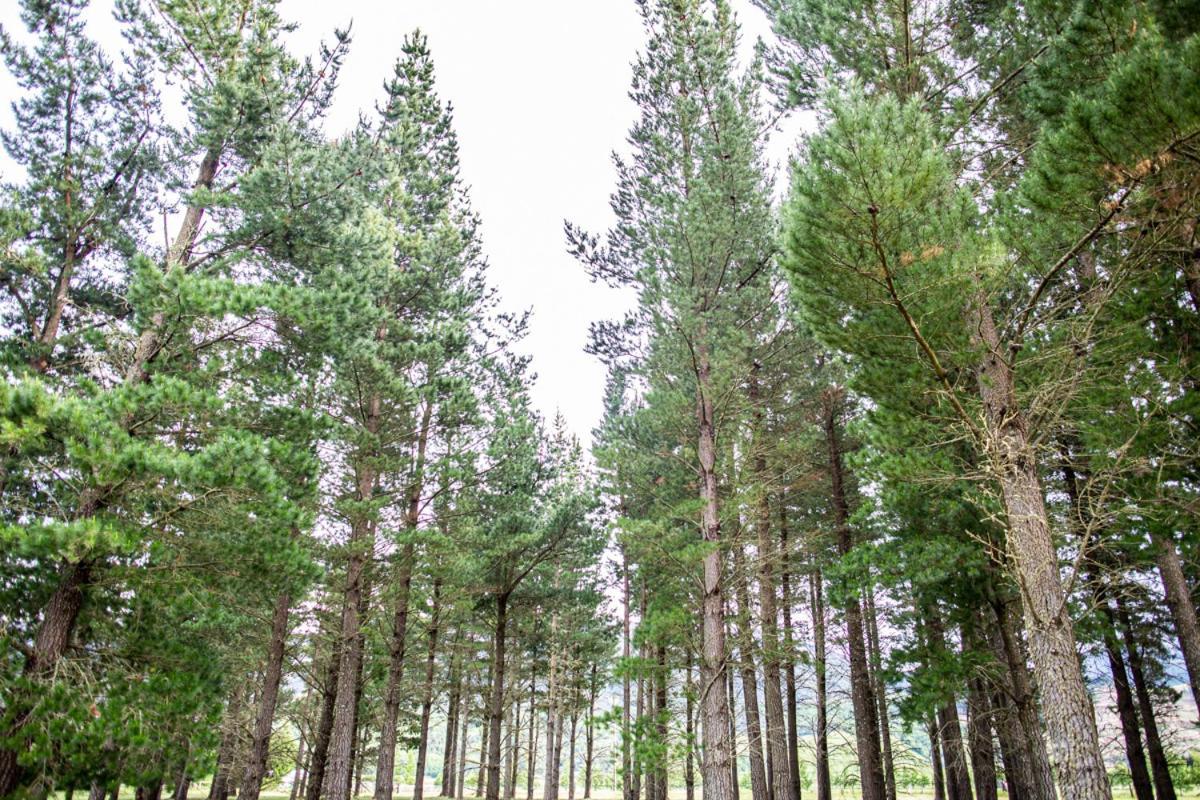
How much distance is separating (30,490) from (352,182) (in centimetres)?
514

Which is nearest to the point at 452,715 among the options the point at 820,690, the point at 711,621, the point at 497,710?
the point at 497,710

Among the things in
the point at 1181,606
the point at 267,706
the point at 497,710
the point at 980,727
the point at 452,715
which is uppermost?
the point at 1181,606

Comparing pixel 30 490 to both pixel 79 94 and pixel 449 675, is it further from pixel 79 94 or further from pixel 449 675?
pixel 449 675

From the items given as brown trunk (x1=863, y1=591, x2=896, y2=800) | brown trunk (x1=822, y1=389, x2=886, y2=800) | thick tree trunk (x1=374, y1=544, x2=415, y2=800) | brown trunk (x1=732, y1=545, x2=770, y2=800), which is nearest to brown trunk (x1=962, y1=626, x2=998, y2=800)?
brown trunk (x1=863, y1=591, x2=896, y2=800)

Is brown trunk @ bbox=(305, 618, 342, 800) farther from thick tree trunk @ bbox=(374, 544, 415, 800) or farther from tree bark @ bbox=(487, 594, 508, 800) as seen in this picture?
tree bark @ bbox=(487, 594, 508, 800)

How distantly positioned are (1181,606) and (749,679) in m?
6.35

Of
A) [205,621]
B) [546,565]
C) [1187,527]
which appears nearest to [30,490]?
[205,621]

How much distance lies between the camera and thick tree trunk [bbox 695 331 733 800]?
7645 mm

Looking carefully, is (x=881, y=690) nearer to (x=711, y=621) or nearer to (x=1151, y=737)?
(x=1151, y=737)

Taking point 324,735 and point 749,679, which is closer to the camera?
point 749,679

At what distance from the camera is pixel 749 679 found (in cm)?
1114

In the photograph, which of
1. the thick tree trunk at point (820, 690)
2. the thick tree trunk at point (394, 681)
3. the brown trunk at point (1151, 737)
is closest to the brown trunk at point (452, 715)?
the thick tree trunk at point (394, 681)

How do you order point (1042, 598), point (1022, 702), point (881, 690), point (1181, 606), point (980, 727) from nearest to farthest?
point (1042, 598) < point (1022, 702) < point (1181, 606) < point (980, 727) < point (881, 690)

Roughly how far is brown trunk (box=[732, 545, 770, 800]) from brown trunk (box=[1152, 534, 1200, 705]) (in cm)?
546
